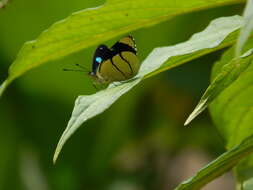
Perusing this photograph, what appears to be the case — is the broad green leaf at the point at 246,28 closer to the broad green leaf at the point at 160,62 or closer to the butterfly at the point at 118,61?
the broad green leaf at the point at 160,62

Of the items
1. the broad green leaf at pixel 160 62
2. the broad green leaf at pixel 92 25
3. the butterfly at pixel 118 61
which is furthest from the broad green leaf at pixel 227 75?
the butterfly at pixel 118 61

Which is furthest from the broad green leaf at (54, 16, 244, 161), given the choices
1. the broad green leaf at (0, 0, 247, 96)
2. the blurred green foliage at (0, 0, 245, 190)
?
the blurred green foliage at (0, 0, 245, 190)

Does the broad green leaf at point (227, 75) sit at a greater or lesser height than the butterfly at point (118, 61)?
greater

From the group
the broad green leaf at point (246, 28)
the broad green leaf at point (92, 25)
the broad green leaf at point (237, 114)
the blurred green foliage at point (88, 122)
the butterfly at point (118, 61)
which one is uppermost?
the broad green leaf at point (246, 28)

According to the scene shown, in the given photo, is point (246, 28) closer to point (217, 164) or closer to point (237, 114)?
point (217, 164)

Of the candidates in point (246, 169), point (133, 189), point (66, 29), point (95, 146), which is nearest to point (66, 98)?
point (95, 146)

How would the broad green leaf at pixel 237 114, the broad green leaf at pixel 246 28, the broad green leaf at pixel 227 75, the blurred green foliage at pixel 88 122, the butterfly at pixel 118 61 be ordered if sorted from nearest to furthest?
1. the broad green leaf at pixel 246 28
2. the broad green leaf at pixel 227 75
3. the broad green leaf at pixel 237 114
4. the butterfly at pixel 118 61
5. the blurred green foliage at pixel 88 122

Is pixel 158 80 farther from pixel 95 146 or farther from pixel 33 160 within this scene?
pixel 33 160
